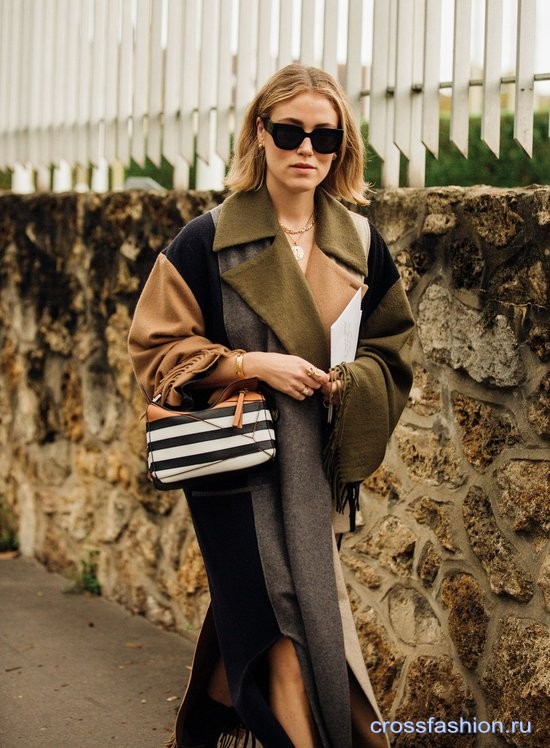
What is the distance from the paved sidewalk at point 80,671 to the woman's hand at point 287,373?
164 centimetres

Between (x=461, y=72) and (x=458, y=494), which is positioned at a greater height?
(x=461, y=72)

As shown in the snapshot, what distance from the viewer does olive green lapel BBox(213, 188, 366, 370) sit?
3.11 m

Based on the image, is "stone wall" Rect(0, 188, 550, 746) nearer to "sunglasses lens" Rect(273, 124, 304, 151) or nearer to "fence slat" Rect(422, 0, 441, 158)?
"fence slat" Rect(422, 0, 441, 158)

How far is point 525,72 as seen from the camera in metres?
3.76

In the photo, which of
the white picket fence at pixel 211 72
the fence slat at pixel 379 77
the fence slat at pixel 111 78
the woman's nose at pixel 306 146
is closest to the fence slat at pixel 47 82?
the white picket fence at pixel 211 72

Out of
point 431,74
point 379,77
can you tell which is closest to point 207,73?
point 379,77

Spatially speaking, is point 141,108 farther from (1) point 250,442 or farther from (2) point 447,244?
(1) point 250,442

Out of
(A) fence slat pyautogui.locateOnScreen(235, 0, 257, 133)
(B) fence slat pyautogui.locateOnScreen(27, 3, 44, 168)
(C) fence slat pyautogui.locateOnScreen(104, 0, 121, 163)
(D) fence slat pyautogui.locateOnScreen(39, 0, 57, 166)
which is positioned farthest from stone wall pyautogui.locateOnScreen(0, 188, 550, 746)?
(B) fence slat pyautogui.locateOnScreen(27, 3, 44, 168)

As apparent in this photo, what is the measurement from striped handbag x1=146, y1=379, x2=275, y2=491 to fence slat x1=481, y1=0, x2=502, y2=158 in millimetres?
1383

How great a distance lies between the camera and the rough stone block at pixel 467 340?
3586 millimetres

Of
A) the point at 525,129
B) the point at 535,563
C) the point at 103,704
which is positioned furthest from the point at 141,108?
the point at 535,563

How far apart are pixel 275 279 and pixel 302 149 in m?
0.34

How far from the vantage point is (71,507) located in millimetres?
5906

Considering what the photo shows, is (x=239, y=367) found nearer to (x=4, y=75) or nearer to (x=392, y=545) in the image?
(x=392, y=545)
